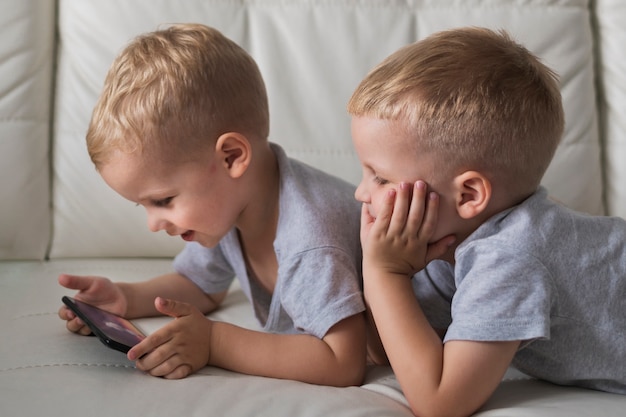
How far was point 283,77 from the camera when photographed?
172 centimetres

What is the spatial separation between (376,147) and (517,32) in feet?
2.85

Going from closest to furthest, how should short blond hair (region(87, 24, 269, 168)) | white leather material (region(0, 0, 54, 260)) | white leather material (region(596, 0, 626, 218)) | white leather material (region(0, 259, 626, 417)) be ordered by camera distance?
white leather material (region(0, 259, 626, 417))
short blond hair (region(87, 24, 269, 168))
white leather material (region(0, 0, 54, 260))
white leather material (region(596, 0, 626, 218))

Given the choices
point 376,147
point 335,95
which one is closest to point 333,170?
point 335,95

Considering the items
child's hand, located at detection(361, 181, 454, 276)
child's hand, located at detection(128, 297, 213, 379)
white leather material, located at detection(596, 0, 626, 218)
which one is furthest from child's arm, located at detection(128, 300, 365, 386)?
white leather material, located at detection(596, 0, 626, 218)

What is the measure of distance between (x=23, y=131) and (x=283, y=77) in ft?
1.84

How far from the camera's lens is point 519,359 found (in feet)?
3.64

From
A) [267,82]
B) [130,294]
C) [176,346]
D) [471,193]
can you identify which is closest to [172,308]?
[176,346]

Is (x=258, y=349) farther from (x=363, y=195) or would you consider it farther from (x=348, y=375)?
(x=363, y=195)

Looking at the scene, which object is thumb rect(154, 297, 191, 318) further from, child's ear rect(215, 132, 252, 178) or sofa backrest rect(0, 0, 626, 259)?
sofa backrest rect(0, 0, 626, 259)

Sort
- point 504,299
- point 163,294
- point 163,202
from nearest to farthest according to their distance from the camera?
point 504,299 < point 163,202 < point 163,294

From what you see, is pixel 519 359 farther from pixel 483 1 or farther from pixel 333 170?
pixel 483 1

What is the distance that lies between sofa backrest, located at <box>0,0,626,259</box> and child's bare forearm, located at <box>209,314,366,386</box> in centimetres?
62

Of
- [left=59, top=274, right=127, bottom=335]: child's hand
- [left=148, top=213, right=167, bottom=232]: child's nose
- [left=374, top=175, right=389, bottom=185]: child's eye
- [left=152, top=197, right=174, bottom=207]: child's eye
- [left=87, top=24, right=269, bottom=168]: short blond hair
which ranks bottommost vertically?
[left=59, top=274, right=127, bottom=335]: child's hand

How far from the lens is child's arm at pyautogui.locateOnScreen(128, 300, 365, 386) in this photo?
3.57 ft
